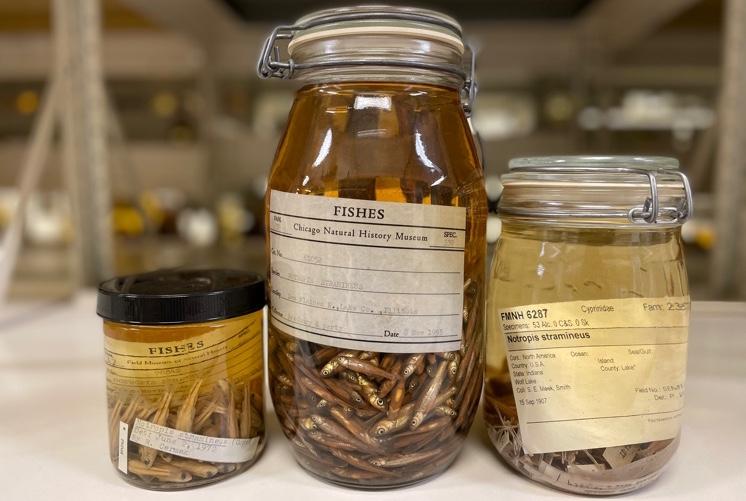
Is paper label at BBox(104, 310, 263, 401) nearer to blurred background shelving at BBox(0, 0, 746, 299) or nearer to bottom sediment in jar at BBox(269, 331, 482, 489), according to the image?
bottom sediment in jar at BBox(269, 331, 482, 489)

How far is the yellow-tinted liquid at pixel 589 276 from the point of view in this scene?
34cm

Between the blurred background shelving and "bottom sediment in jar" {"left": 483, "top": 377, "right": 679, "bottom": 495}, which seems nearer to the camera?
"bottom sediment in jar" {"left": 483, "top": 377, "right": 679, "bottom": 495}

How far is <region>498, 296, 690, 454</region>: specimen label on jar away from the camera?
0.34 metres

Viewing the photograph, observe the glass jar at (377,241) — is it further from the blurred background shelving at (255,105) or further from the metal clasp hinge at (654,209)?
the blurred background shelving at (255,105)

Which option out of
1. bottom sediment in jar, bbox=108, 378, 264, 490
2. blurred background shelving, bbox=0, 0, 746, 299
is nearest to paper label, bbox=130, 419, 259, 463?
bottom sediment in jar, bbox=108, 378, 264, 490

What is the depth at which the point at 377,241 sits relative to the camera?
32 cm

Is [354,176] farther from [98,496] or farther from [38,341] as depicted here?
[38,341]

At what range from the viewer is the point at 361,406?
34 centimetres

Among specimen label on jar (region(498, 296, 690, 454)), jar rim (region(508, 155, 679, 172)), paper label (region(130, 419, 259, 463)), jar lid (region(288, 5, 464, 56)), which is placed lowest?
paper label (region(130, 419, 259, 463))

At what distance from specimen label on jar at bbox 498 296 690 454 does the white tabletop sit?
5 cm

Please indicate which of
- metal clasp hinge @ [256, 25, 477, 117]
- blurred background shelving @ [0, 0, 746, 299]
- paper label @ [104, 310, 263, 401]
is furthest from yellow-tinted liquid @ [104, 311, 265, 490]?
blurred background shelving @ [0, 0, 746, 299]

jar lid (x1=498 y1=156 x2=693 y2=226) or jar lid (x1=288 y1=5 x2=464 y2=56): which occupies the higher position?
jar lid (x1=288 y1=5 x2=464 y2=56)

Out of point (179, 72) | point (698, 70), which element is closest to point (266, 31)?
point (179, 72)

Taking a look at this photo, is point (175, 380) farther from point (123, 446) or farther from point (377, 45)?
point (377, 45)
